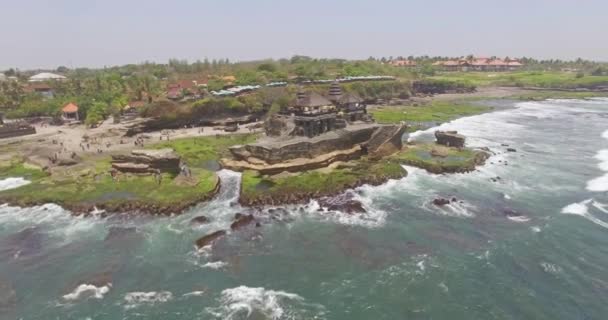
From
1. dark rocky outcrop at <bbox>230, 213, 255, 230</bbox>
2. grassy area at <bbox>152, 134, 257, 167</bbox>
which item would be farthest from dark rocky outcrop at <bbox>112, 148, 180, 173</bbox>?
dark rocky outcrop at <bbox>230, 213, 255, 230</bbox>

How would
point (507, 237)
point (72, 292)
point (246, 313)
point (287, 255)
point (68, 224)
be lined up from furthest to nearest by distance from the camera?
point (68, 224) < point (507, 237) < point (287, 255) < point (72, 292) < point (246, 313)

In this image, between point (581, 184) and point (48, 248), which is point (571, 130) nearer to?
point (581, 184)

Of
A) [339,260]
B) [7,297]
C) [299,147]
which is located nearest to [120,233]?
[7,297]

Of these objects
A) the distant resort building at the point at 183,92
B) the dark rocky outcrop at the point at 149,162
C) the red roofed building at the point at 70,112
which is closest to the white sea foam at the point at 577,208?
the dark rocky outcrop at the point at 149,162

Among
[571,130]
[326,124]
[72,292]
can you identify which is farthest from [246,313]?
[571,130]

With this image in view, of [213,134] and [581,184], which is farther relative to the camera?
[213,134]

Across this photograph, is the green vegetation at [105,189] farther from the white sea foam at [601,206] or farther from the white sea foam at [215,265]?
the white sea foam at [601,206]

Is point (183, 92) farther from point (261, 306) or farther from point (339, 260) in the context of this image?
point (261, 306)
